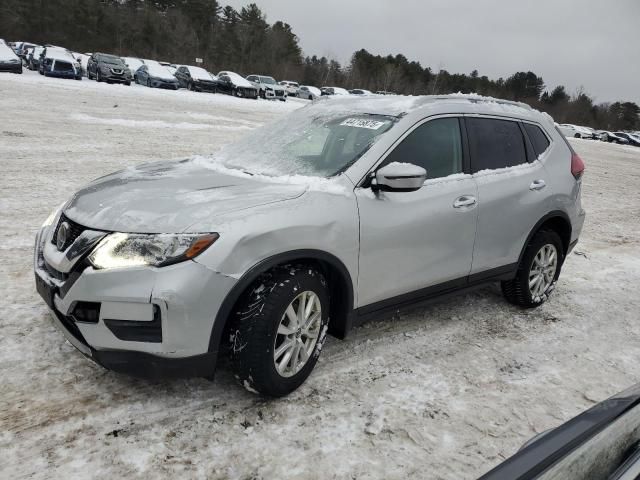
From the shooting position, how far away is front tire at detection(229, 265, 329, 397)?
2650 millimetres

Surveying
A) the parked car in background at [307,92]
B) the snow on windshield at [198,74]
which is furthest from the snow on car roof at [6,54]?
the parked car in background at [307,92]

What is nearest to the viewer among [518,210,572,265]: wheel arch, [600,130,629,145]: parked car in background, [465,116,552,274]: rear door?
[465,116,552,274]: rear door

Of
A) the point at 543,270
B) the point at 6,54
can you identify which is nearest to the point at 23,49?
the point at 6,54

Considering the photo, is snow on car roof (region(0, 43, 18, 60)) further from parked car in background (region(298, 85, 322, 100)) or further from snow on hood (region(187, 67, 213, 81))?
parked car in background (region(298, 85, 322, 100))

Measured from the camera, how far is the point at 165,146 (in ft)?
35.6

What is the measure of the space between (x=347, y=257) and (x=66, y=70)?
28.2m

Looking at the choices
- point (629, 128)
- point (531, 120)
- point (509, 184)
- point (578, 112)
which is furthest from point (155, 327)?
point (629, 128)

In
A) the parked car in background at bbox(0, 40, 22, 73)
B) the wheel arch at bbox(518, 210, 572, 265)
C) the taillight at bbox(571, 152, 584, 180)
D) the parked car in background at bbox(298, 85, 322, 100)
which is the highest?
the parked car in background at bbox(298, 85, 322, 100)

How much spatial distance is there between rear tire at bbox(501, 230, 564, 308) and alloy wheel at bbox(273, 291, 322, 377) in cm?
224

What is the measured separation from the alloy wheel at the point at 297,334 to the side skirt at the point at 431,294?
1.08ft

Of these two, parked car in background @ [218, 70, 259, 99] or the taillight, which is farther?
parked car in background @ [218, 70, 259, 99]

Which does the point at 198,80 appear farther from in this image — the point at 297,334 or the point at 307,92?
the point at 297,334

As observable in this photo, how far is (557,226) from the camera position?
4.68 m

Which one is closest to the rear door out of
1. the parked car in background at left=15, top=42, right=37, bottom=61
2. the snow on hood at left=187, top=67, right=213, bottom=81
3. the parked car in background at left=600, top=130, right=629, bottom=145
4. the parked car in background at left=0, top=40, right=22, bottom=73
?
the parked car in background at left=0, top=40, right=22, bottom=73
